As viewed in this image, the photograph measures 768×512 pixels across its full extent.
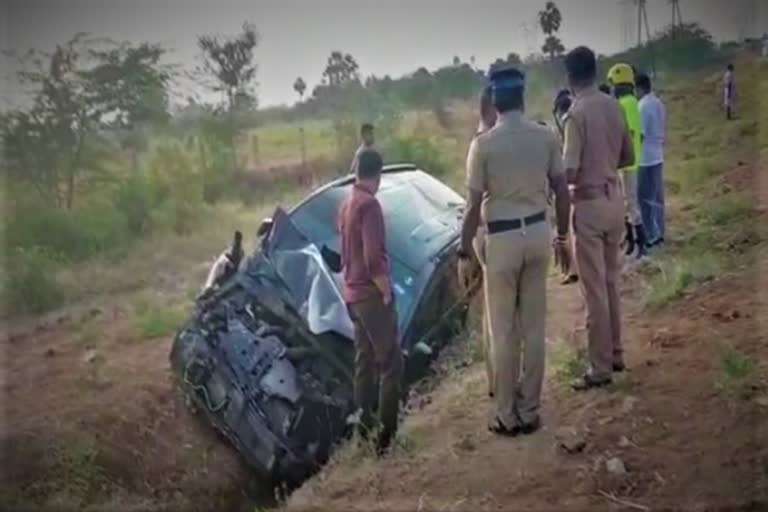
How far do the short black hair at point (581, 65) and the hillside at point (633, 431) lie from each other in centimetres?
144

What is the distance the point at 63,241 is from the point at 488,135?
6.65 m

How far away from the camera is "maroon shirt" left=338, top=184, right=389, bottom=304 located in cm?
435

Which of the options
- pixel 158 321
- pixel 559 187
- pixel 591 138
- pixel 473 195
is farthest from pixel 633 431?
pixel 158 321

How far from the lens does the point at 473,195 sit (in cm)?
414

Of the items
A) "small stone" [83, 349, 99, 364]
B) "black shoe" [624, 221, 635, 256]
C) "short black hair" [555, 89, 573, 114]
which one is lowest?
"small stone" [83, 349, 99, 364]

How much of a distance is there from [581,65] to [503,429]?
1.68 meters

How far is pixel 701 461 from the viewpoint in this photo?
12.8 ft

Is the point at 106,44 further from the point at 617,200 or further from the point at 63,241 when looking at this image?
the point at 617,200

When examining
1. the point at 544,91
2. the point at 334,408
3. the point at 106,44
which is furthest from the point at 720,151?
the point at 334,408

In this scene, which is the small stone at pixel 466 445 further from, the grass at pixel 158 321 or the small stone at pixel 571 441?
the grass at pixel 158 321

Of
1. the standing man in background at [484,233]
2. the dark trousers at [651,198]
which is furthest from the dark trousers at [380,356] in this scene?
the dark trousers at [651,198]

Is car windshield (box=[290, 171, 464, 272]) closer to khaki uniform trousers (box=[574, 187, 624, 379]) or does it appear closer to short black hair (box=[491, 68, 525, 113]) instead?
khaki uniform trousers (box=[574, 187, 624, 379])

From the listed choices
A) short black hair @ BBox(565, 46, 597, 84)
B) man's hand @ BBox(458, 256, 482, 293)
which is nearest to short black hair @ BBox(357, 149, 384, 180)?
man's hand @ BBox(458, 256, 482, 293)

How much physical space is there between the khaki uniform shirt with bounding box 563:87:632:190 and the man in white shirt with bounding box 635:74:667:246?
105 inches
